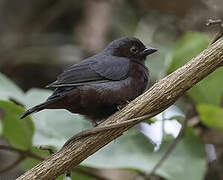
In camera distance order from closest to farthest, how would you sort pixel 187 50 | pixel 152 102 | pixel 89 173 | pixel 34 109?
pixel 152 102 < pixel 34 109 < pixel 89 173 < pixel 187 50

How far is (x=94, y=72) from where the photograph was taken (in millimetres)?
3434

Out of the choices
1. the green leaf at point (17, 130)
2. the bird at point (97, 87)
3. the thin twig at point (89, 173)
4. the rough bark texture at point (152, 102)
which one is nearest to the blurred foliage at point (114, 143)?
the green leaf at point (17, 130)

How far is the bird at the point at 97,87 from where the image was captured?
3197 millimetres

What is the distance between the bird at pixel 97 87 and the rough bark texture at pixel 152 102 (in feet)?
1.68

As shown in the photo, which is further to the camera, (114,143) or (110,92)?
(114,143)

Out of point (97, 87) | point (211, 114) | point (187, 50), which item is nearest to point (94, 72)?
point (97, 87)

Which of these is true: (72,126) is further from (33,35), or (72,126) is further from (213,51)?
(33,35)

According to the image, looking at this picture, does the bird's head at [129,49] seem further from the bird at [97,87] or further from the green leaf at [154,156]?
the green leaf at [154,156]

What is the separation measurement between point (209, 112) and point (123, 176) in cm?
140

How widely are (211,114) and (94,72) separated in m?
0.92

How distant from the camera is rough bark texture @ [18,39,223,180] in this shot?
2.49 m

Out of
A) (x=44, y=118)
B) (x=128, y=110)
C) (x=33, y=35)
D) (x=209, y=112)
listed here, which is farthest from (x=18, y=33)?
(x=128, y=110)

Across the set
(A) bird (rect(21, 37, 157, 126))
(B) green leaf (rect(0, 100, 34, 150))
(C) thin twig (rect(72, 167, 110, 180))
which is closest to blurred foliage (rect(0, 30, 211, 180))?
(B) green leaf (rect(0, 100, 34, 150))

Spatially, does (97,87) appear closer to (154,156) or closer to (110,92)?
(110,92)
